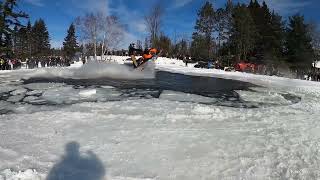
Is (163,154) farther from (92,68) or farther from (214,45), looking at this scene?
(214,45)

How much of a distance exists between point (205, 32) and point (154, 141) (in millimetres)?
72539

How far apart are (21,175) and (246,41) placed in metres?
56.8

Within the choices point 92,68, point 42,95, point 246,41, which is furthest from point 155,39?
point 42,95

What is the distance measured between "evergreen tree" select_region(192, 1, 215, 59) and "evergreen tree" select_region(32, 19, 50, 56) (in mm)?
43857

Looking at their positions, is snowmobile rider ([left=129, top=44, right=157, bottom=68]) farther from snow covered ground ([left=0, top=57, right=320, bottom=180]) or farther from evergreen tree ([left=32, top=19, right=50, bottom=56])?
evergreen tree ([left=32, top=19, right=50, bottom=56])

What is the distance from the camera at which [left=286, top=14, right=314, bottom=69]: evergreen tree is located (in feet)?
171

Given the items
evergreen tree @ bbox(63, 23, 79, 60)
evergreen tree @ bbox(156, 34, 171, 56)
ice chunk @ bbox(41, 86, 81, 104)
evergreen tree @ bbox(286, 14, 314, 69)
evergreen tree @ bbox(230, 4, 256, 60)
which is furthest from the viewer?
evergreen tree @ bbox(63, 23, 79, 60)

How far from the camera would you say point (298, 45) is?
5275 cm

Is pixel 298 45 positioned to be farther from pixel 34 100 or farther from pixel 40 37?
pixel 40 37

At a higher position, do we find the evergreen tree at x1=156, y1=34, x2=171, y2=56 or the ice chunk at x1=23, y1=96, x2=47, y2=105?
the evergreen tree at x1=156, y1=34, x2=171, y2=56

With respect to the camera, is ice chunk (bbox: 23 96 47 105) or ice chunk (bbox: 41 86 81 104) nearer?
ice chunk (bbox: 23 96 47 105)

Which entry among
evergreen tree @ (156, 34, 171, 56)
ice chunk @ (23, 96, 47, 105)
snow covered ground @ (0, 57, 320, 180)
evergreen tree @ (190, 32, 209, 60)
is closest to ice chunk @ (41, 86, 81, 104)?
ice chunk @ (23, 96, 47, 105)

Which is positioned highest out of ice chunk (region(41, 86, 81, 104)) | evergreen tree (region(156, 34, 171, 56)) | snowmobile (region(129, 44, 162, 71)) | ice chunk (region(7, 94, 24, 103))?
evergreen tree (region(156, 34, 171, 56))

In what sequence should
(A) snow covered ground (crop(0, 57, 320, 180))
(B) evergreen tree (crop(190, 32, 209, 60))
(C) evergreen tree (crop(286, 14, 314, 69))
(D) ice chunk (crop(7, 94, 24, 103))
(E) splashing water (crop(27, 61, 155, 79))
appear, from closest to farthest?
(A) snow covered ground (crop(0, 57, 320, 180)), (D) ice chunk (crop(7, 94, 24, 103)), (E) splashing water (crop(27, 61, 155, 79)), (C) evergreen tree (crop(286, 14, 314, 69)), (B) evergreen tree (crop(190, 32, 209, 60))
